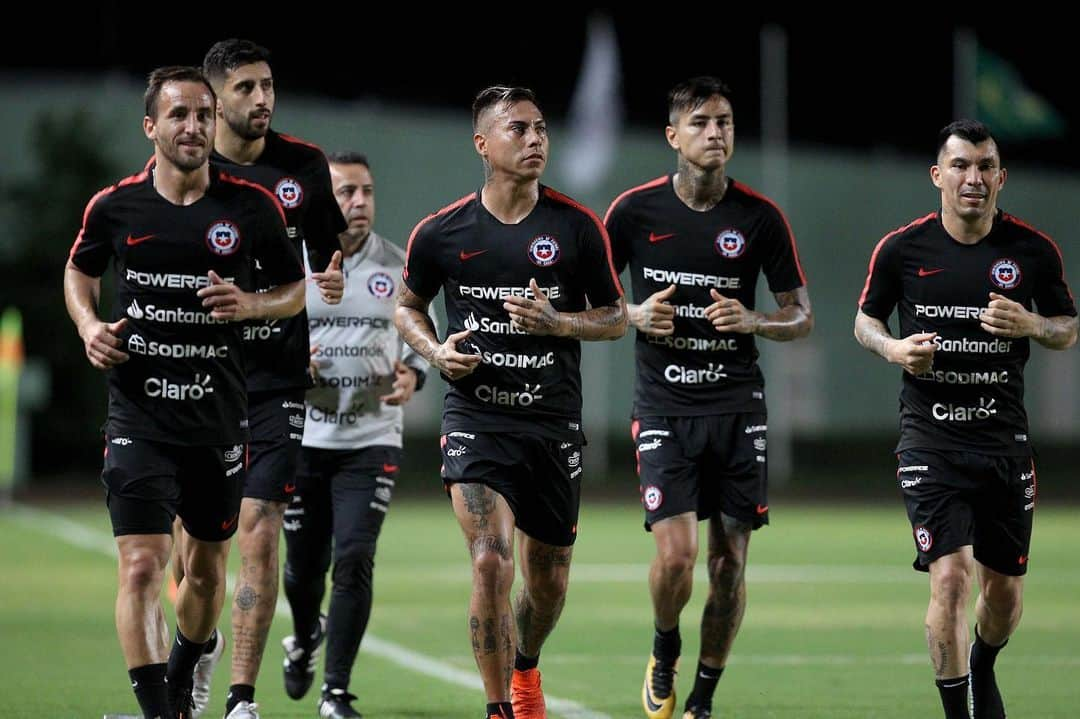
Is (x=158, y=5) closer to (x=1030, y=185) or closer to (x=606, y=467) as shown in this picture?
(x=606, y=467)

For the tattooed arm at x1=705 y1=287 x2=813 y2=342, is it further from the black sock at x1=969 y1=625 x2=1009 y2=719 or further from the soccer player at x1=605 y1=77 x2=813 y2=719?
the black sock at x1=969 y1=625 x2=1009 y2=719

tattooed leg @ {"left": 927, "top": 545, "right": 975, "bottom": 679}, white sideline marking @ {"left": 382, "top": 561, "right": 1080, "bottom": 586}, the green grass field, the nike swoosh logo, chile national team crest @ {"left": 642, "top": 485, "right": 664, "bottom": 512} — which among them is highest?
chile national team crest @ {"left": 642, "top": 485, "right": 664, "bottom": 512}

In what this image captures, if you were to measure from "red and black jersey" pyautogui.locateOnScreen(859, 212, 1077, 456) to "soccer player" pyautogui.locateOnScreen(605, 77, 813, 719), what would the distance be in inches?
38.8

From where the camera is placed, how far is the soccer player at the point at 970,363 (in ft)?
28.4

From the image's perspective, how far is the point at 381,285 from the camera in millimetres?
10969

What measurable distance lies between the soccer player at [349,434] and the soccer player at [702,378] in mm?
1520

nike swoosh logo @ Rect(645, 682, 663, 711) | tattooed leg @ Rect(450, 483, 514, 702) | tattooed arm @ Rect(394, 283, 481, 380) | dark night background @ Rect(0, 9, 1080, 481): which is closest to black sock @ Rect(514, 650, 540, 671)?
tattooed leg @ Rect(450, 483, 514, 702)

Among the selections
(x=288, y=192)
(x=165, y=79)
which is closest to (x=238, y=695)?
(x=288, y=192)

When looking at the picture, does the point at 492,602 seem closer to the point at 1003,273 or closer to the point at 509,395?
the point at 509,395

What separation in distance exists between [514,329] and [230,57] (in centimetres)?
216

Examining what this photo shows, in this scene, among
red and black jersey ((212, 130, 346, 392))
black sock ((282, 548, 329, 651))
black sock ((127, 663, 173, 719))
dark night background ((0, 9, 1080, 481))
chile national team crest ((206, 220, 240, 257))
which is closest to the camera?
black sock ((127, 663, 173, 719))

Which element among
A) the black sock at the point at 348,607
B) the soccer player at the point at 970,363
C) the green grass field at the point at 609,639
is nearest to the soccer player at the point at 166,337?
the black sock at the point at 348,607

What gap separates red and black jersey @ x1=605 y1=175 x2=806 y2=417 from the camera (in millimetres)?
9953

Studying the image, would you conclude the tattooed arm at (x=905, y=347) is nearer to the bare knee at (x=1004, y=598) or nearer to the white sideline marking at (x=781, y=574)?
the bare knee at (x=1004, y=598)
